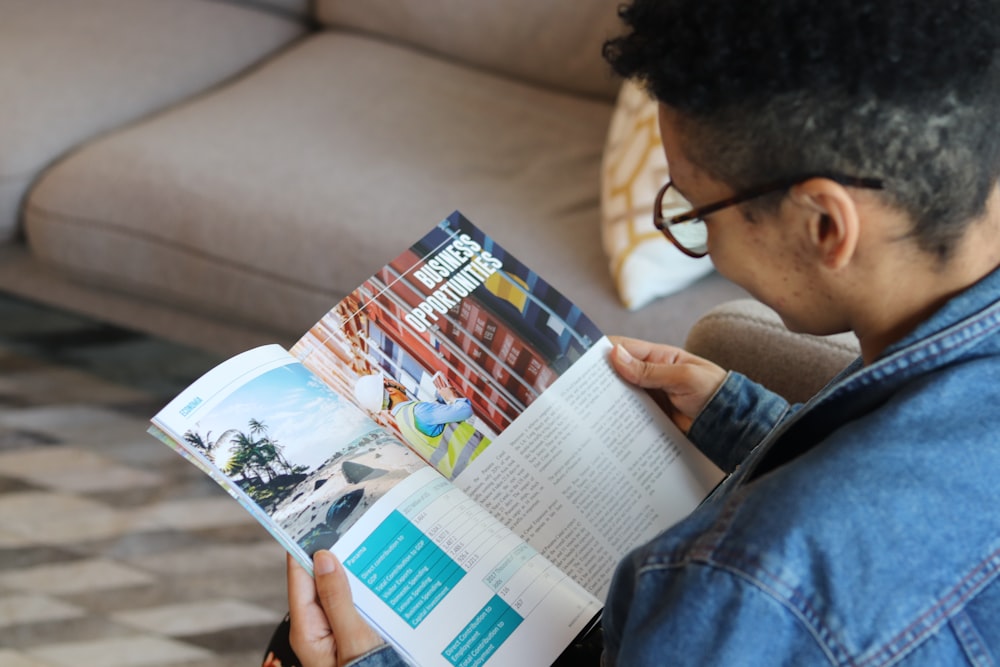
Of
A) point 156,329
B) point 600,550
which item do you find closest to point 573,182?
point 156,329

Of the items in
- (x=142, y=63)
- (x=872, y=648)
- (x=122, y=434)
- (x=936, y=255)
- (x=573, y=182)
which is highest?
(x=142, y=63)

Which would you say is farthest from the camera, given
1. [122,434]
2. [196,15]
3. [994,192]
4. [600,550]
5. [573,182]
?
[196,15]

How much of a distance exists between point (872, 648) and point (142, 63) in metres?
1.57

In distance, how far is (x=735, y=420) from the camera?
0.86 meters

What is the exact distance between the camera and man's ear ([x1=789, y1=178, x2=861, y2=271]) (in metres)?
0.56

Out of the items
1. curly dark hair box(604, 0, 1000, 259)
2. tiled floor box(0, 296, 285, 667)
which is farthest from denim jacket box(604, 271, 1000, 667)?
tiled floor box(0, 296, 285, 667)

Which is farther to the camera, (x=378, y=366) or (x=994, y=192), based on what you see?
(x=378, y=366)

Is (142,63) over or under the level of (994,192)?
over

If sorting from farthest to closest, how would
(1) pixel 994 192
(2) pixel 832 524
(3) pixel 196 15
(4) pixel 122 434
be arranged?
1. (3) pixel 196 15
2. (4) pixel 122 434
3. (1) pixel 994 192
4. (2) pixel 832 524

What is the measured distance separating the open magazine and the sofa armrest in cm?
15

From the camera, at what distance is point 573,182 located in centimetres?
152

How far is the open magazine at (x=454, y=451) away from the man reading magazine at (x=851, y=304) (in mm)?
121

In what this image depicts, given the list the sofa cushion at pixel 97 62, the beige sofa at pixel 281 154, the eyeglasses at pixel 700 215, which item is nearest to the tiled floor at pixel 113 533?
the beige sofa at pixel 281 154

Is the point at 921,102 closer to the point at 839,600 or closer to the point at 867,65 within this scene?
the point at 867,65
